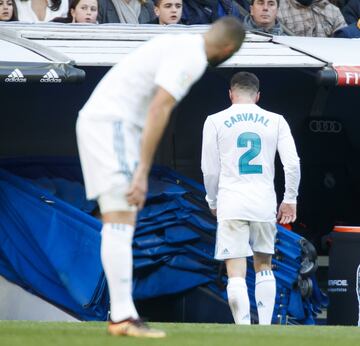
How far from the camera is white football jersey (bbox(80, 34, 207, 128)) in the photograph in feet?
24.5

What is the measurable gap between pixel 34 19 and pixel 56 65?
2.89 metres

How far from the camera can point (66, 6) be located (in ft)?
46.7

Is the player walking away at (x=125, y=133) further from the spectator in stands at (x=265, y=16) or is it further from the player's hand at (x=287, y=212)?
the spectator in stands at (x=265, y=16)

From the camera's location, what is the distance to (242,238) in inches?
438

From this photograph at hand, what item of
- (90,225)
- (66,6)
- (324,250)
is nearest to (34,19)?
(66,6)

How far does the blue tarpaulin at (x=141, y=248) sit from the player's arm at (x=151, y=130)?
15.5 ft

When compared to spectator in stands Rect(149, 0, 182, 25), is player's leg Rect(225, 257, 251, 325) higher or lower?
lower

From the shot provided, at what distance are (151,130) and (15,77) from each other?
3.93m

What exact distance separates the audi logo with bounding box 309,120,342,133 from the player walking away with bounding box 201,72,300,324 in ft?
11.0

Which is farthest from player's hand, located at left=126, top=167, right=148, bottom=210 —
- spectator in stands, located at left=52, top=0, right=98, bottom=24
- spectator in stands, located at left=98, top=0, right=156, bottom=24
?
spectator in stands, located at left=98, top=0, right=156, bottom=24

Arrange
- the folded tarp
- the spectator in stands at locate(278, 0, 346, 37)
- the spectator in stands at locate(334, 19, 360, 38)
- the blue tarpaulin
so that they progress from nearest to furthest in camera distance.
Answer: the folded tarp < the blue tarpaulin < the spectator in stands at locate(334, 19, 360, 38) < the spectator in stands at locate(278, 0, 346, 37)

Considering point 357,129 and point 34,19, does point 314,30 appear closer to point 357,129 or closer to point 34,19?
point 357,129

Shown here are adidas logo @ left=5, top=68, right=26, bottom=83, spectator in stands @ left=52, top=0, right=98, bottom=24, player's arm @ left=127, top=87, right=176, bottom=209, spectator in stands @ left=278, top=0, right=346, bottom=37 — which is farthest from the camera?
spectator in stands @ left=278, top=0, right=346, bottom=37

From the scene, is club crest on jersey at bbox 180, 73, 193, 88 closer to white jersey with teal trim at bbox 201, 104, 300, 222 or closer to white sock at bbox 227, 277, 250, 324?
white jersey with teal trim at bbox 201, 104, 300, 222
